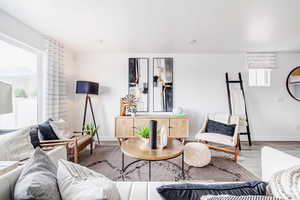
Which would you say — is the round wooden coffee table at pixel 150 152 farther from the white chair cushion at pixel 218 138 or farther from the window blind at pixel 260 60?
the window blind at pixel 260 60

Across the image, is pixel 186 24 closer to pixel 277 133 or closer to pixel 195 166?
pixel 195 166

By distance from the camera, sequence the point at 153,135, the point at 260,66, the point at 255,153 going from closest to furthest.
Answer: the point at 153,135
the point at 255,153
the point at 260,66

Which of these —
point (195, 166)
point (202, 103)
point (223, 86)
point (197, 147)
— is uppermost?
point (223, 86)

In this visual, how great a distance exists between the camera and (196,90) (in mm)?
3928

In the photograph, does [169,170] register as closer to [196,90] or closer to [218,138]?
[218,138]

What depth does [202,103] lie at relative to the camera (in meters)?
3.93

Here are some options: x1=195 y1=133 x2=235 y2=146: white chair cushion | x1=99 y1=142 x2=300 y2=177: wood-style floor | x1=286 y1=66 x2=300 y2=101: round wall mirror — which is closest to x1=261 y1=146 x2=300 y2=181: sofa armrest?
x1=99 y1=142 x2=300 y2=177: wood-style floor

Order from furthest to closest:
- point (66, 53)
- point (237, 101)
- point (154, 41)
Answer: point (237, 101) → point (66, 53) → point (154, 41)

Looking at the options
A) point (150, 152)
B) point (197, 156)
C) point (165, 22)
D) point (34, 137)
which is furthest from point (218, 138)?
point (34, 137)

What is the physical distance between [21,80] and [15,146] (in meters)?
1.48

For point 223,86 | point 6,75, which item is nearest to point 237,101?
point 223,86

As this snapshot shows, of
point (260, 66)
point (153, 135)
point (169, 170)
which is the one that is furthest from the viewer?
point (260, 66)

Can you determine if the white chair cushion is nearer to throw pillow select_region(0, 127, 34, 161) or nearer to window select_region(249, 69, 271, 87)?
window select_region(249, 69, 271, 87)

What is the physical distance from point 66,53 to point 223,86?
159 inches
